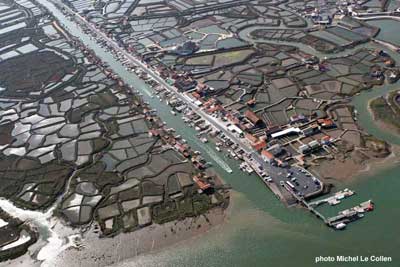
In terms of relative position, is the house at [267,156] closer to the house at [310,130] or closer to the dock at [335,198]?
the house at [310,130]

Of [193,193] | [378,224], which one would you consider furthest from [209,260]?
[378,224]

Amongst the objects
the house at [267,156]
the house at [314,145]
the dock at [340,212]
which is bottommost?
the dock at [340,212]

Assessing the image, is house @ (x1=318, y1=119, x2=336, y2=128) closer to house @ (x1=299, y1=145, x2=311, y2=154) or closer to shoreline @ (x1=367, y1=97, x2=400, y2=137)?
house @ (x1=299, y1=145, x2=311, y2=154)

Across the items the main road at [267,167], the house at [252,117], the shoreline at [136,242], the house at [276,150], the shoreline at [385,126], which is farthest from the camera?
the house at [252,117]

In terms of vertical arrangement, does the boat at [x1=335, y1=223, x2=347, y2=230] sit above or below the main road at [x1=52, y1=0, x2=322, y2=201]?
below

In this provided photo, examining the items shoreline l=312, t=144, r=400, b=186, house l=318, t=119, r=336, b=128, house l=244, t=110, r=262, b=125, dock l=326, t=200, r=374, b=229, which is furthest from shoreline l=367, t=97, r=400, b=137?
house l=244, t=110, r=262, b=125

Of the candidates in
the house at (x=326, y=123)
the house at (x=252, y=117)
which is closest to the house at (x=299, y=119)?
the house at (x=326, y=123)

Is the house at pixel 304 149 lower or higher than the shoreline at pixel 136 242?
higher

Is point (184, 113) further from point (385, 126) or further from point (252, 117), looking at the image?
point (385, 126)

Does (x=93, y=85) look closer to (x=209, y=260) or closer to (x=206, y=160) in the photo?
(x=206, y=160)
